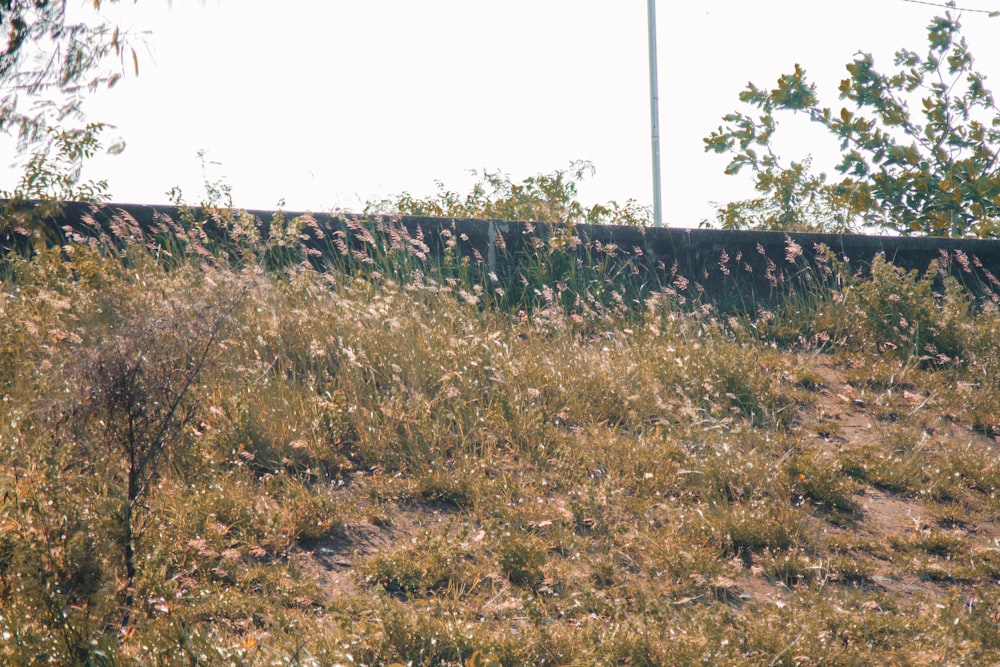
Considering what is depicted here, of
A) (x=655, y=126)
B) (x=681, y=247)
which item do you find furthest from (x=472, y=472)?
(x=655, y=126)

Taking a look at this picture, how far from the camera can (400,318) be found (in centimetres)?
604

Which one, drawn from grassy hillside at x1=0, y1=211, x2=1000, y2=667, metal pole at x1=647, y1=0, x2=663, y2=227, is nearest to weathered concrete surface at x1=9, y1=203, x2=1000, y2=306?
grassy hillside at x1=0, y1=211, x2=1000, y2=667

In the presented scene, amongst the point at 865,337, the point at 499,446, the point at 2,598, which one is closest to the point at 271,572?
the point at 2,598

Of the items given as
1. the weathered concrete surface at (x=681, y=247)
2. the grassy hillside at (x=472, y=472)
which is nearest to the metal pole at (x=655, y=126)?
the weathered concrete surface at (x=681, y=247)

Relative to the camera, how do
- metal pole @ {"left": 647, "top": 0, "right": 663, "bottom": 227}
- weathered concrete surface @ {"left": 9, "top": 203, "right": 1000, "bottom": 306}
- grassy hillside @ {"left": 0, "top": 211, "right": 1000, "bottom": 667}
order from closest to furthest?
grassy hillside @ {"left": 0, "top": 211, "right": 1000, "bottom": 667}, weathered concrete surface @ {"left": 9, "top": 203, "right": 1000, "bottom": 306}, metal pole @ {"left": 647, "top": 0, "right": 663, "bottom": 227}

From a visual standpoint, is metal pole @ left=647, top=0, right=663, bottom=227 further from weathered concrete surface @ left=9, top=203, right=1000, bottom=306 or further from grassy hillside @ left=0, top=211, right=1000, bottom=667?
grassy hillside @ left=0, top=211, right=1000, bottom=667

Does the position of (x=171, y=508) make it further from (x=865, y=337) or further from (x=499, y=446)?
(x=865, y=337)

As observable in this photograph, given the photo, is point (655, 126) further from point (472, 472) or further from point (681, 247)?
point (472, 472)

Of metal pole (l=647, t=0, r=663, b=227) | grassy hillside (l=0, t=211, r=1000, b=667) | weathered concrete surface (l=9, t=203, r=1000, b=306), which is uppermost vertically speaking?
metal pole (l=647, t=0, r=663, b=227)

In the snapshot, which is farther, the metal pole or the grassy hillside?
the metal pole

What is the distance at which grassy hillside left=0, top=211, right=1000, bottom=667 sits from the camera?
3.28 metres

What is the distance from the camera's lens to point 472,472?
4566mm

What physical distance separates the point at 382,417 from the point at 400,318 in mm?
1158

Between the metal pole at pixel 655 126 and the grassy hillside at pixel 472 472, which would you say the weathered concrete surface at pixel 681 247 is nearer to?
the grassy hillside at pixel 472 472
